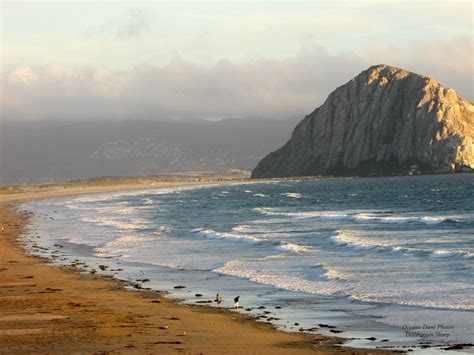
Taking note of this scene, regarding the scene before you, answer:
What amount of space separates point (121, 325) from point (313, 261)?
17825 mm

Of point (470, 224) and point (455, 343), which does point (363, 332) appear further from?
point (470, 224)

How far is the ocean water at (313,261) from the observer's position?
84.8ft

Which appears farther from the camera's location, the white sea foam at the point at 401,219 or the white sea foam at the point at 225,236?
the white sea foam at the point at 401,219

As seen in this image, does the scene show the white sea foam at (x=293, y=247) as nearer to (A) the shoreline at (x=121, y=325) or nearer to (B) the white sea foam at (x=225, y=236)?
(B) the white sea foam at (x=225, y=236)

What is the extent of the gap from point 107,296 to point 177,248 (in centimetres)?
1966

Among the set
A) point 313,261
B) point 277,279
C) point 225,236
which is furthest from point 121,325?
point 225,236

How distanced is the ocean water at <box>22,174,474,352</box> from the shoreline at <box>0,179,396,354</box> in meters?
1.27

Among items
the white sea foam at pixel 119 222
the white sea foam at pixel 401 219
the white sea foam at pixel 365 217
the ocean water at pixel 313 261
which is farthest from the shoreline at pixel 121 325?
the white sea foam at pixel 365 217

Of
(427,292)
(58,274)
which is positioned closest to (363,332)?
(427,292)

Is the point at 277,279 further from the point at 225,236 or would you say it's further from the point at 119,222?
the point at 119,222

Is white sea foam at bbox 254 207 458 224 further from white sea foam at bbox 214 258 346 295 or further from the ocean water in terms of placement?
white sea foam at bbox 214 258 346 295

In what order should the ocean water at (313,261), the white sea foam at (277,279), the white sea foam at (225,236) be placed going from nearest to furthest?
1. the ocean water at (313,261)
2. the white sea foam at (277,279)
3. the white sea foam at (225,236)

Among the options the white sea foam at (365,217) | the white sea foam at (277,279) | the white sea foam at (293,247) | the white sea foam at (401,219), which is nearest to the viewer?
the white sea foam at (277,279)

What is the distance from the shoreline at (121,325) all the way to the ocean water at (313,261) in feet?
4.15
